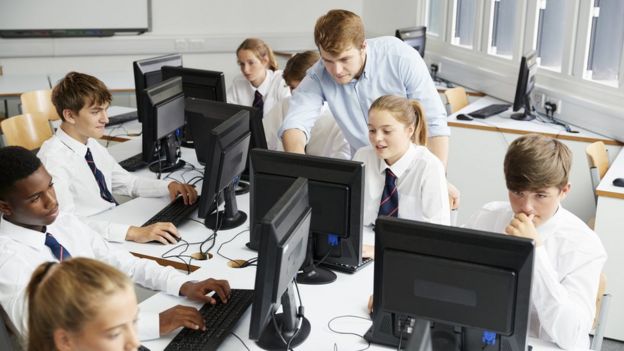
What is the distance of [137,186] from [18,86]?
2.81 metres

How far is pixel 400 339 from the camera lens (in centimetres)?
196

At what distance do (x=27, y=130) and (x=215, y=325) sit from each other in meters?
2.62

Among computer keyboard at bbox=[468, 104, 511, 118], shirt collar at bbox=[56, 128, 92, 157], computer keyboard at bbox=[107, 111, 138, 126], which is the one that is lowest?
computer keyboard at bbox=[107, 111, 138, 126]

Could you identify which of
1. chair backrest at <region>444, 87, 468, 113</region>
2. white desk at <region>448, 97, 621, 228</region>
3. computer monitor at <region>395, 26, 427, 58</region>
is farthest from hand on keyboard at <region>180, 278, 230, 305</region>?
computer monitor at <region>395, 26, 427, 58</region>

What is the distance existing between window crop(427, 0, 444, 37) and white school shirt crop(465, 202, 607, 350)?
4664mm

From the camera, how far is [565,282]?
6.64 feet

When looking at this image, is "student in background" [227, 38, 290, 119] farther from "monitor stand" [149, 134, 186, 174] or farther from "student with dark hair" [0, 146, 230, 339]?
"student with dark hair" [0, 146, 230, 339]

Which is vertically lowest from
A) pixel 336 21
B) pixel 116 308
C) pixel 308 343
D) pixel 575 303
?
pixel 308 343

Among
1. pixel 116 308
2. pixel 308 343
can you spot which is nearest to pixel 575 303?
pixel 308 343

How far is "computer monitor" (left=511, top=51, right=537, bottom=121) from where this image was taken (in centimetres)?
460

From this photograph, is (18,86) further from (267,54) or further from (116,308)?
(116,308)

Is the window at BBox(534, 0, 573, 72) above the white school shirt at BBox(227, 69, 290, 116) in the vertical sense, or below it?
above

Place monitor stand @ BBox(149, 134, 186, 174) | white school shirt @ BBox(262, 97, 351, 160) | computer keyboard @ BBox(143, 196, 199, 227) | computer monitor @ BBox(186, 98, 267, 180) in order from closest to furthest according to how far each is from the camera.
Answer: computer keyboard @ BBox(143, 196, 199, 227)
computer monitor @ BBox(186, 98, 267, 180)
white school shirt @ BBox(262, 97, 351, 160)
monitor stand @ BBox(149, 134, 186, 174)

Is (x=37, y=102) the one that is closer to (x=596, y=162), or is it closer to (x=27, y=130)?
(x=27, y=130)
